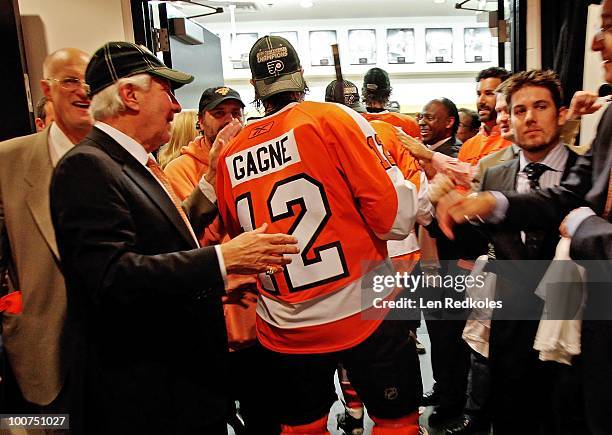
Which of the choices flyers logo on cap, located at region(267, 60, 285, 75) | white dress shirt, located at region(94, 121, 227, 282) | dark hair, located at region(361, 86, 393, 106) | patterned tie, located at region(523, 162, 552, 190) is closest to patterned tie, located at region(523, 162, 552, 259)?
patterned tie, located at region(523, 162, 552, 190)

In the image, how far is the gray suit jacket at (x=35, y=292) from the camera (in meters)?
1.66

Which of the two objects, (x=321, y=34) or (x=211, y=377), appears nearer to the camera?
(x=211, y=377)

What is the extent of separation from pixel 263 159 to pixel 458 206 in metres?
0.65

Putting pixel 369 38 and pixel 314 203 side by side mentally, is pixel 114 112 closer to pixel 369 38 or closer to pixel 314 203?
pixel 314 203

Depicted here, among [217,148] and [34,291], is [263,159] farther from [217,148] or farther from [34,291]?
[34,291]

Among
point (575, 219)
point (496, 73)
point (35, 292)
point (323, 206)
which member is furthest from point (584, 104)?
point (35, 292)

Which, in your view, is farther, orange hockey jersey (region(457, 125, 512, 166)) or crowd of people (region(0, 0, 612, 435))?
orange hockey jersey (region(457, 125, 512, 166))

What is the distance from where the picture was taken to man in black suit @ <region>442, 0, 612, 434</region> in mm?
1323

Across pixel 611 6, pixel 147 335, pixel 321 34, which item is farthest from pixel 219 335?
pixel 321 34

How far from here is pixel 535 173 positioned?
1.76m

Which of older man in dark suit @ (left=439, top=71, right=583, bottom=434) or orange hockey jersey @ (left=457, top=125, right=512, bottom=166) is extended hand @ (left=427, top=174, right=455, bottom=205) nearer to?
older man in dark suit @ (left=439, top=71, right=583, bottom=434)

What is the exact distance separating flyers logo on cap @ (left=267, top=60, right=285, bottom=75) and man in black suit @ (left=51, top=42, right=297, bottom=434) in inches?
13.2

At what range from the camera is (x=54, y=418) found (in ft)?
5.41

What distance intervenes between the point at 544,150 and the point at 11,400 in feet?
7.44
